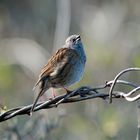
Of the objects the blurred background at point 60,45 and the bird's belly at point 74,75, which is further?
the blurred background at point 60,45

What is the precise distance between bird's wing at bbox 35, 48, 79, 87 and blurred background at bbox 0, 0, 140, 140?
2.00ft

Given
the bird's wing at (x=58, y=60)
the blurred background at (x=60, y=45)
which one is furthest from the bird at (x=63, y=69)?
the blurred background at (x=60, y=45)

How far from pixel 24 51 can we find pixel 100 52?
5.15 ft

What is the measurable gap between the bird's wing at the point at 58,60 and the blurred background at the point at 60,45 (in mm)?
608

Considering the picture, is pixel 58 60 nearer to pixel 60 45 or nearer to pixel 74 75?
pixel 74 75

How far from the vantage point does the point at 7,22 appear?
1698 centimetres

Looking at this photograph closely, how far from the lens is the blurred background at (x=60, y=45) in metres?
9.88

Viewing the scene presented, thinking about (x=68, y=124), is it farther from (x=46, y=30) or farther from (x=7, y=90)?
(x=46, y=30)

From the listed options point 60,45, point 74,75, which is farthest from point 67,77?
point 60,45

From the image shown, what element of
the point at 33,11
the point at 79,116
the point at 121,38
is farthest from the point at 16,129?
the point at 33,11

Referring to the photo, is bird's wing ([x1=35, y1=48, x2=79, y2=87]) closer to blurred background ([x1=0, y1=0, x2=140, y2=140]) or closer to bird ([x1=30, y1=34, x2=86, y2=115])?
bird ([x1=30, y1=34, x2=86, y2=115])

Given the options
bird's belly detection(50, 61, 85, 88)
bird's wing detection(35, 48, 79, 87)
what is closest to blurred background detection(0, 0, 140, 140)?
bird's belly detection(50, 61, 85, 88)

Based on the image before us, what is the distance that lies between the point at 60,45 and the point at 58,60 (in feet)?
16.8

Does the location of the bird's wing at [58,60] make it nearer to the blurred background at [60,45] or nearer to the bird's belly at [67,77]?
the bird's belly at [67,77]
